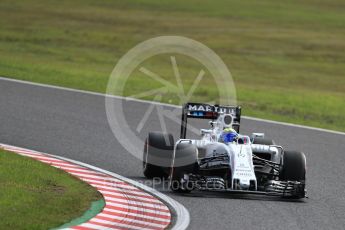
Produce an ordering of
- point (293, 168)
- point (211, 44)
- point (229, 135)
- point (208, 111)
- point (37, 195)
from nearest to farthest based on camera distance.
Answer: point (37, 195)
point (293, 168)
point (229, 135)
point (208, 111)
point (211, 44)

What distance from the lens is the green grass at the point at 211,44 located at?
27875 millimetres

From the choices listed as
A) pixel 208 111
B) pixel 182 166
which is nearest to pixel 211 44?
pixel 208 111

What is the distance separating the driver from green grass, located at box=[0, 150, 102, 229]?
242 centimetres

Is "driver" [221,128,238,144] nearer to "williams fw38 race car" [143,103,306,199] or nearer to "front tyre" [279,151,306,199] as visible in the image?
"williams fw38 race car" [143,103,306,199]

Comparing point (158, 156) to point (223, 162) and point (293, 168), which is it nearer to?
point (223, 162)

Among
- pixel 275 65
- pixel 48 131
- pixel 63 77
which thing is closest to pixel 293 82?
pixel 275 65

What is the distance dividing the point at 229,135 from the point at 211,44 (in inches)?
1057

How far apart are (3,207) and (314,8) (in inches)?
1846

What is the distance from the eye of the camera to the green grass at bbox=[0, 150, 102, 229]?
1095 centimetres

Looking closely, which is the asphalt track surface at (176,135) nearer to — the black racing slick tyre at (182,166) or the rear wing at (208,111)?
the black racing slick tyre at (182,166)

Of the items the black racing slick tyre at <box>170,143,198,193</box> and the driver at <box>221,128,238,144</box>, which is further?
the driver at <box>221,128,238,144</box>

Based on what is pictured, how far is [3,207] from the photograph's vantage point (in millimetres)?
11258

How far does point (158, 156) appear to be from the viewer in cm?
1538

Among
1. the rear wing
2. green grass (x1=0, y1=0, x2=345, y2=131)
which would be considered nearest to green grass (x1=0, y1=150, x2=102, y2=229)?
the rear wing
